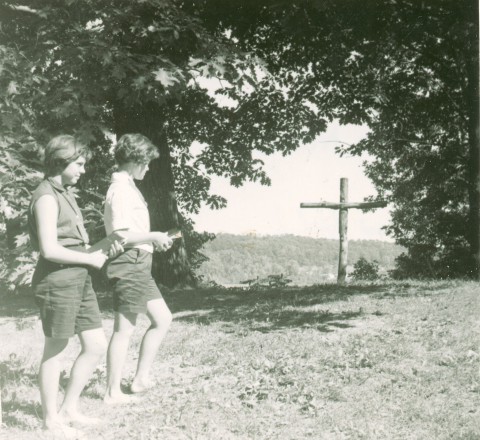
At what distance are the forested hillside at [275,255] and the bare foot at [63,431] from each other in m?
18.5

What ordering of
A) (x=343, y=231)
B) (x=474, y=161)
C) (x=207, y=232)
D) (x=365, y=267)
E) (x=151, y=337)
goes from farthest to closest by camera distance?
(x=365, y=267), (x=207, y=232), (x=343, y=231), (x=474, y=161), (x=151, y=337)

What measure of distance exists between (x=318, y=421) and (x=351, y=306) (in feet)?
12.3

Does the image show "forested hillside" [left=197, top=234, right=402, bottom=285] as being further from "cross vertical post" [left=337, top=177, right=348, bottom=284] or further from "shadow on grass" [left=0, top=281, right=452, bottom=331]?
"shadow on grass" [left=0, top=281, right=452, bottom=331]

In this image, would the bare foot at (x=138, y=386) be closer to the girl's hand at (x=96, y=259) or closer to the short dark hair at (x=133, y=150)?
the girl's hand at (x=96, y=259)

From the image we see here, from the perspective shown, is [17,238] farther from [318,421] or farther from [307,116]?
[307,116]

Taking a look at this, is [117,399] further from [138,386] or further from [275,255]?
[275,255]

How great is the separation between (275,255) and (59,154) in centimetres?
2080

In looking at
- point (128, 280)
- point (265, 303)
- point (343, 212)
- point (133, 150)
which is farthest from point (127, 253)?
point (343, 212)

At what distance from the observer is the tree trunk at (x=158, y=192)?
9883mm

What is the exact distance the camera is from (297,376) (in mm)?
4117

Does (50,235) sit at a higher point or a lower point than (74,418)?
higher

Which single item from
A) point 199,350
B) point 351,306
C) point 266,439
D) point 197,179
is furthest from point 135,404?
point 197,179

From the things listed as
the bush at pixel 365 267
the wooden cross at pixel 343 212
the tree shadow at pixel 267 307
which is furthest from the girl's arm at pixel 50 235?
the bush at pixel 365 267

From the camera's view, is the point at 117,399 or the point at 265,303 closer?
the point at 117,399
